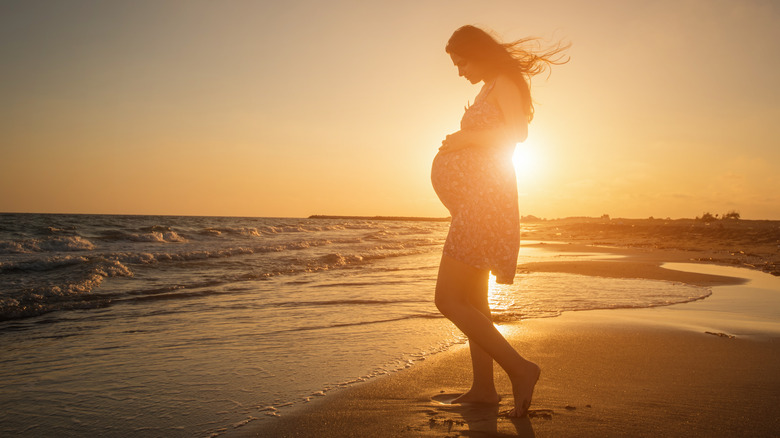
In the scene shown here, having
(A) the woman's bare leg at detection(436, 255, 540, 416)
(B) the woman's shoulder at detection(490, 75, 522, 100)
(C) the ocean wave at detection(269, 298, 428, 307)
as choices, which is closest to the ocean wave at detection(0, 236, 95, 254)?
(C) the ocean wave at detection(269, 298, 428, 307)

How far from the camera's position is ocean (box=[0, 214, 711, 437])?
2.68m

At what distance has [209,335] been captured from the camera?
14.6ft

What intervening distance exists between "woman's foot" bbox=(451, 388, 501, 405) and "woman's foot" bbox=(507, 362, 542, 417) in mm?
207

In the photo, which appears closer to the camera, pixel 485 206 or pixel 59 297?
pixel 485 206

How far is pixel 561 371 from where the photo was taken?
11.0 ft

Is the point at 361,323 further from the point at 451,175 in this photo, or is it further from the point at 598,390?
the point at 451,175

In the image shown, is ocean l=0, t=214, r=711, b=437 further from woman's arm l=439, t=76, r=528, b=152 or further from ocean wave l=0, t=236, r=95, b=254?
ocean wave l=0, t=236, r=95, b=254

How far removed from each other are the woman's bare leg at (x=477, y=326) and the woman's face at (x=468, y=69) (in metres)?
1.02

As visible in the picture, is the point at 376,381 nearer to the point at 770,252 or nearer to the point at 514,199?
the point at 514,199

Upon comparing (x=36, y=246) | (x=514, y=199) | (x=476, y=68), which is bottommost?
(x=36, y=246)

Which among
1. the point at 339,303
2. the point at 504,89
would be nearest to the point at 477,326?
the point at 504,89

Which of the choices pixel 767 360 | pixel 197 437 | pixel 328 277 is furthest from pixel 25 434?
pixel 328 277

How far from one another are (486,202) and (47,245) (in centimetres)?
2034

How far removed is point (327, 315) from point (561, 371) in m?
2.75
